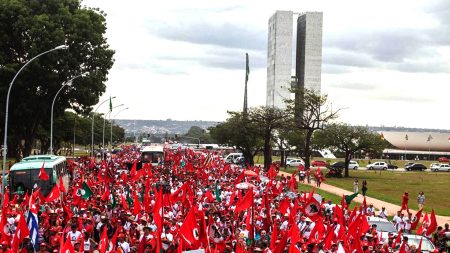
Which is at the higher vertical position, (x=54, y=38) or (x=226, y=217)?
(x=54, y=38)

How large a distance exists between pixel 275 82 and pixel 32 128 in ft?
283

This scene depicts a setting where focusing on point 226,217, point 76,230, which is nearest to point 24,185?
point 226,217

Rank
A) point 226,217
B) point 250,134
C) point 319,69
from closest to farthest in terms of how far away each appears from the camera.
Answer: point 226,217 < point 250,134 < point 319,69

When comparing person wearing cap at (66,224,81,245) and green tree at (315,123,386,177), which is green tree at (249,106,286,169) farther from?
person wearing cap at (66,224,81,245)

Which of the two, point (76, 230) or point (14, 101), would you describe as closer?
point (76, 230)

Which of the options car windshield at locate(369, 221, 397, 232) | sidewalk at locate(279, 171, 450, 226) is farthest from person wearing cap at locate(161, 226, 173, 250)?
sidewalk at locate(279, 171, 450, 226)

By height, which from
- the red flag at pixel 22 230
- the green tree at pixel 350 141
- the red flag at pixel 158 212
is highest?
the green tree at pixel 350 141

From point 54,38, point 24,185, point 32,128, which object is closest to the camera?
point 24,185

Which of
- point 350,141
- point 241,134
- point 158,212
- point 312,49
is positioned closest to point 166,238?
point 158,212

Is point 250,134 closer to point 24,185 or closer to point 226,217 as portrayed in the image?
point 24,185

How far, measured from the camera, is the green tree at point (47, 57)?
50.4m

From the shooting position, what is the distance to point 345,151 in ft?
224

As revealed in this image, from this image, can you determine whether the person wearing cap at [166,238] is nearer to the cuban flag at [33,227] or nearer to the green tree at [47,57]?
the cuban flag at [33,227]

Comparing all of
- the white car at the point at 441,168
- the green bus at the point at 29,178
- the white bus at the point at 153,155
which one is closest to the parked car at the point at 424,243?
the green bus at the point at 29,178
